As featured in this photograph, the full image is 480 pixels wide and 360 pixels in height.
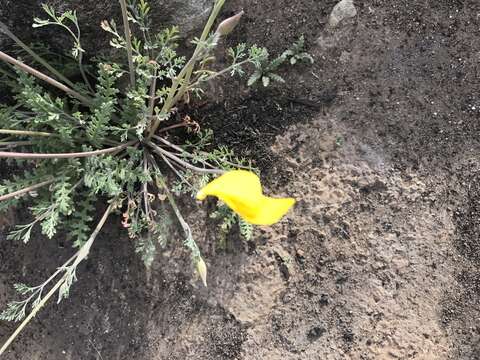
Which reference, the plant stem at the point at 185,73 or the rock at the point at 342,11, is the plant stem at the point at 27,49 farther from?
the rock at the point at 342,11

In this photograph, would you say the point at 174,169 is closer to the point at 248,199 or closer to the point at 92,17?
the point at 92,17

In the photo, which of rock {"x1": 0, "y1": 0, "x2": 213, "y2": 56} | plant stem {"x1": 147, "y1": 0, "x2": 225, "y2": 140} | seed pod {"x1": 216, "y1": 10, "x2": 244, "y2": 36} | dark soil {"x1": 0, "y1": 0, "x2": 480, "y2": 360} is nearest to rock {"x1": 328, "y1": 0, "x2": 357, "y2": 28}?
dark soil {"x1": 0, "y1": 0, "x2": 480, "y2": 360}

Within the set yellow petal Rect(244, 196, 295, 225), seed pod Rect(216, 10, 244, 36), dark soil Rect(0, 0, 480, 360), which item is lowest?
dark soil Rect(0, 0, 480, 360)

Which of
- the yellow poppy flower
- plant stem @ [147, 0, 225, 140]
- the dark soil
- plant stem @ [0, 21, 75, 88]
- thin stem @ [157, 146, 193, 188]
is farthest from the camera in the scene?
the dark soil

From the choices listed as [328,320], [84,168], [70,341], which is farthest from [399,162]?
[70,341]

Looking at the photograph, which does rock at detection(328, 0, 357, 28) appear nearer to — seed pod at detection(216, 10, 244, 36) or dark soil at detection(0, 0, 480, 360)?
dark soil at detection(0, 0, 480, 360)

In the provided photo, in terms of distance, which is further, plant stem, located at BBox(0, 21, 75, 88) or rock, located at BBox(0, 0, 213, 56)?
rock, located at BBox(0, 0, 213, 56)

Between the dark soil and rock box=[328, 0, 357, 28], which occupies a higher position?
rock box=[328, 0, 357, 28]

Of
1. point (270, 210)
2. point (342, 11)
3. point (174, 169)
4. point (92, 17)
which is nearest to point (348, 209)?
point (174, 169)
